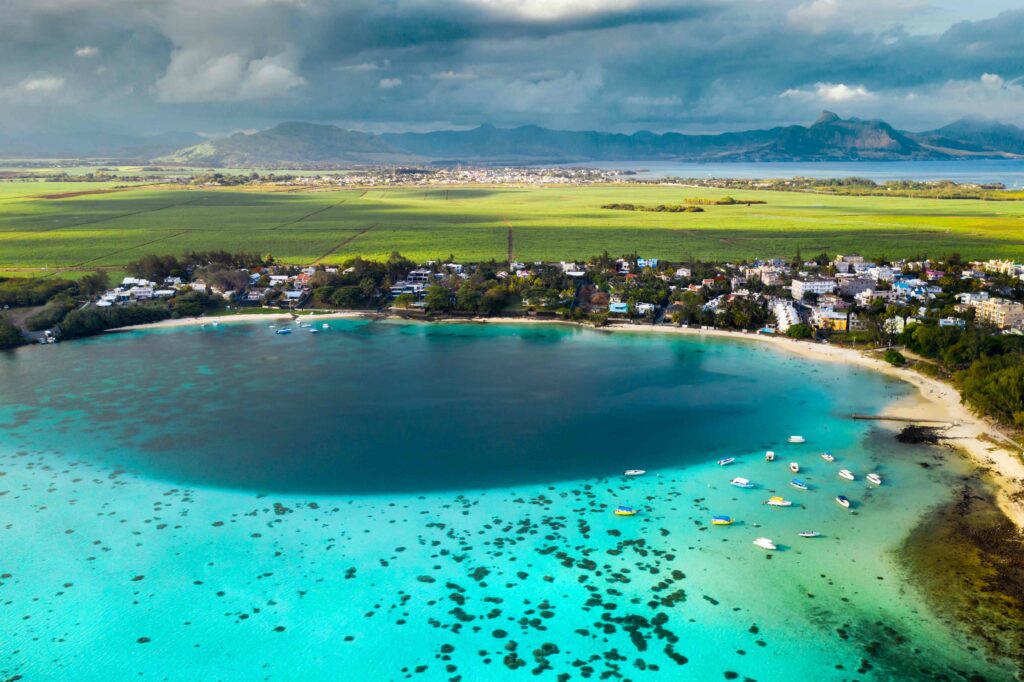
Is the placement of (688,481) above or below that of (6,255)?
below

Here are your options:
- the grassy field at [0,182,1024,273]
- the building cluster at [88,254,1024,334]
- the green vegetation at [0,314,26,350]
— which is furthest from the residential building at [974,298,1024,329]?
the green vegetation at [0,314,26,350]

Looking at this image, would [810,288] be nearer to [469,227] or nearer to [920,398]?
[920,398]

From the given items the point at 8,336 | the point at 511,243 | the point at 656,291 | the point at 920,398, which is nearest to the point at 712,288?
the point at 656,291

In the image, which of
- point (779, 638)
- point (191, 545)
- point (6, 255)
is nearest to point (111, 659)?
point (191, 545)

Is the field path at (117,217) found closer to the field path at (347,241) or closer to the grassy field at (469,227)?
the grassy field at (469,227)

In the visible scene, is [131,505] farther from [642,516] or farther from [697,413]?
[697,413]
